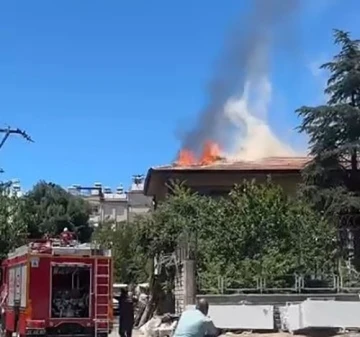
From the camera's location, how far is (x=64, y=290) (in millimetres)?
21516

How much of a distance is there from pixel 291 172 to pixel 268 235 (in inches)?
648

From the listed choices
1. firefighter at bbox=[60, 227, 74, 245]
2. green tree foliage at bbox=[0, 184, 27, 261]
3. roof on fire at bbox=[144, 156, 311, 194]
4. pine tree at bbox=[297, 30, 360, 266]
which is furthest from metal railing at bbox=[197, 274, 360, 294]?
green tree foliage at bbox=[0, 184, 27, 261]

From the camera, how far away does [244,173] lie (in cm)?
4322

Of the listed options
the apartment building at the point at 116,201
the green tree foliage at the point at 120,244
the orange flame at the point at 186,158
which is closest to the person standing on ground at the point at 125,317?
the green tree foliage at the point at 120,244

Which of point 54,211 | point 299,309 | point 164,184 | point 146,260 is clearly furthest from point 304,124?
point 54,211

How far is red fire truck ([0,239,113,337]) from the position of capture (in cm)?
2089

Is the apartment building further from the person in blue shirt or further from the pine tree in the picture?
the person in blue shirt

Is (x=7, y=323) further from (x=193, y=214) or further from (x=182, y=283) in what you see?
(x=193, y=214)

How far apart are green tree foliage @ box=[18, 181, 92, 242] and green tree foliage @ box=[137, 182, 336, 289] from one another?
30.8m

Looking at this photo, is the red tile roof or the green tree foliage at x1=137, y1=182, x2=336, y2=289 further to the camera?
the red tile roof

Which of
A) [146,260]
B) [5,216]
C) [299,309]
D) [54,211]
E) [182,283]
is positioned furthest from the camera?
[54,211]

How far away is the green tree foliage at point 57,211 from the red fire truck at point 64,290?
36789mm

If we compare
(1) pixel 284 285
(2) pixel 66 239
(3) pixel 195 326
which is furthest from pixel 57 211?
(3) pixel 195 326

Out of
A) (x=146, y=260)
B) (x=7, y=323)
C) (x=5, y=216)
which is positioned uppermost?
(x=5, y=216)
